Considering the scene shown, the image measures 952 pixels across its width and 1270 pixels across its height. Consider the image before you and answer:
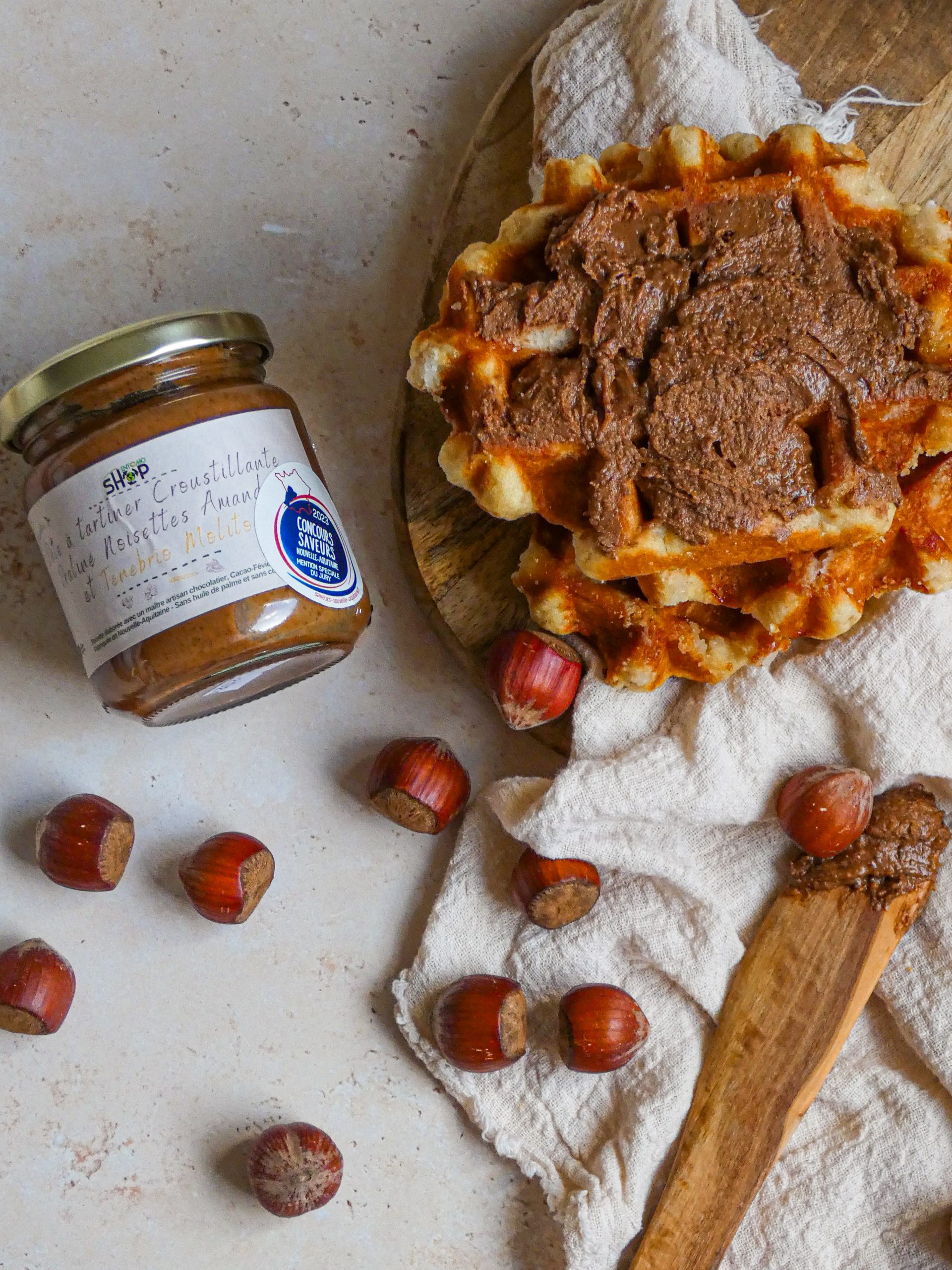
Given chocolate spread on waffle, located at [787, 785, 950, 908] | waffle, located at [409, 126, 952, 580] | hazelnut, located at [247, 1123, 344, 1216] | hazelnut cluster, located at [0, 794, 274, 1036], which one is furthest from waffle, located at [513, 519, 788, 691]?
hazelnut, located at [247, 1123, 344, 1216]

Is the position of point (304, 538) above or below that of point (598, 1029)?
above

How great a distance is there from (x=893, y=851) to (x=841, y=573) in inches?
24.2

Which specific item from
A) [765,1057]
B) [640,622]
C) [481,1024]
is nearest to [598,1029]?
[481,1024]

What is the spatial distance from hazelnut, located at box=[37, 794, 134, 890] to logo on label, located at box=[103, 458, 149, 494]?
2.39 ft

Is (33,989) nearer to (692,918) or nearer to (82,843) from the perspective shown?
(82,843)

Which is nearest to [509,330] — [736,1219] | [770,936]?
[770,936]

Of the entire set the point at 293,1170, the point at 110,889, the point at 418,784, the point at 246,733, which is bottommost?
the point at 293,1170

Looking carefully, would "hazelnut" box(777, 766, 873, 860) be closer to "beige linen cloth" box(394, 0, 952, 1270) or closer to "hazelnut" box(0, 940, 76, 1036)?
"beige linen cloth" box(394, 0, 952, 1270)

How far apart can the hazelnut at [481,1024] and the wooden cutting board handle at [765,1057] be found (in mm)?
384

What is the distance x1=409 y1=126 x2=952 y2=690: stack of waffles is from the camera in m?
1.67

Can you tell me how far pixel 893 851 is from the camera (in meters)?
2.10

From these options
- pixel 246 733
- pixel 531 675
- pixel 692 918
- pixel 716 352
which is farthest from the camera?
pixel 246 733

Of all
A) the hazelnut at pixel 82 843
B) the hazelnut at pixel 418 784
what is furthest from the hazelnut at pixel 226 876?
the hazelnut at pixel 418 784

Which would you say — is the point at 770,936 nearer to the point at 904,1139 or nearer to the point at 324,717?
the point at 904,1139
